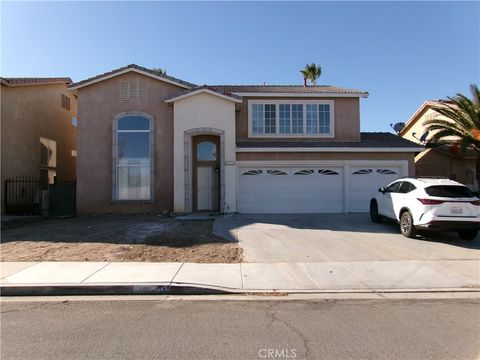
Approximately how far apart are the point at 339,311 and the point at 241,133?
12834 mm

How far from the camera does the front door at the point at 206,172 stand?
55.9 feet

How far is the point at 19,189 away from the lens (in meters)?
17.5

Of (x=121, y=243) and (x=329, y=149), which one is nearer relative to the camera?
(x=121, y=243)

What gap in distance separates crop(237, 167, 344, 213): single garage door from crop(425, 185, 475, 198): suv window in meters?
5.99

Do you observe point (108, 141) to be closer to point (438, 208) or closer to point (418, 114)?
point (438, 208)

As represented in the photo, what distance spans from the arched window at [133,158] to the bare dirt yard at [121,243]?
3.04 m

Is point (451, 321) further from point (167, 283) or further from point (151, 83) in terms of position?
point (151, 83)

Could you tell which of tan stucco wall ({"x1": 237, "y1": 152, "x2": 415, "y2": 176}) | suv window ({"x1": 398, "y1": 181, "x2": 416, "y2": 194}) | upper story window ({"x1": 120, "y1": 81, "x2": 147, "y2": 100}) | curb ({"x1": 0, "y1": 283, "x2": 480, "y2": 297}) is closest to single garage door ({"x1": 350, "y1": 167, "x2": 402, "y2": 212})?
tan stucco wall ({"x1": 237, "y1": 152, "x2": 415, "y2": 176})

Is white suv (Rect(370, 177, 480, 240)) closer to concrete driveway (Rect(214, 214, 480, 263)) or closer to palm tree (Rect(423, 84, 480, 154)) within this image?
concrete driveway (Rect(214, 214, 480, 263))

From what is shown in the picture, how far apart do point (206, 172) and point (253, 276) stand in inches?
394

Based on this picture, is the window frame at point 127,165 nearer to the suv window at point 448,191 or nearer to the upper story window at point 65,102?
the upper story window at point 65,102

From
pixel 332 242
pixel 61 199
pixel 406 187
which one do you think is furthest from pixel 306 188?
pixel 61 199

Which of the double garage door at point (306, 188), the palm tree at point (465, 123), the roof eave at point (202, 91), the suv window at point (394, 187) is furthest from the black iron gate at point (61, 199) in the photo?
the palm tree at point (465, 123)

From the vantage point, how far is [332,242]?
1062 cm
